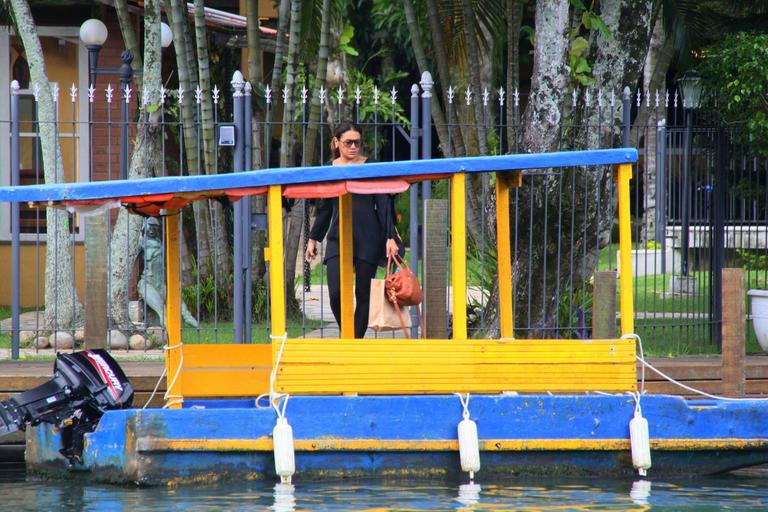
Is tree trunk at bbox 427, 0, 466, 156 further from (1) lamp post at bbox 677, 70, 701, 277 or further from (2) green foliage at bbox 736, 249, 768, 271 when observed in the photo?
(2) green foliage at bbox 736, 249, 768, 271

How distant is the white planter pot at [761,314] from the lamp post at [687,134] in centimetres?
79

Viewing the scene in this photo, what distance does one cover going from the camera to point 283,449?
799cm

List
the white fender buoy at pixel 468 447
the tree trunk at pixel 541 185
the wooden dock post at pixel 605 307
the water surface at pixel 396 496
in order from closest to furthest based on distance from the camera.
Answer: the water surface at pixel 396 496, the white fender buoy at pixel 468 447, the wooden dock post at pixel 605 307, the tree trunk at pixel 541 185

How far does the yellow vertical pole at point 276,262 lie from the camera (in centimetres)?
797

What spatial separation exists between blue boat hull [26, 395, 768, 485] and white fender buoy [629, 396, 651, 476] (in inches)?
2.3

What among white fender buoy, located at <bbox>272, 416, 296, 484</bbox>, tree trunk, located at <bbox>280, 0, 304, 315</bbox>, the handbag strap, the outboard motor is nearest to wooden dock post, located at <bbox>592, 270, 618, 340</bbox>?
the handbag strap

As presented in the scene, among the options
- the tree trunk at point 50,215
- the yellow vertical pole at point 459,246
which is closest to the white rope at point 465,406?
the yellow vertical pole at point 459,246

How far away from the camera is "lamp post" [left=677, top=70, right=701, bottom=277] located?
11961 mm

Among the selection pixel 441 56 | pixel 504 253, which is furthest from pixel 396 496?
pixel 441 56

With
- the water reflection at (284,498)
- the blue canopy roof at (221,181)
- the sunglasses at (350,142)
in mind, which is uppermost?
the sunglasses at (350,142)

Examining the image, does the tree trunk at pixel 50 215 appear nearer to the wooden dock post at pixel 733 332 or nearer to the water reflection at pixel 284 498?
the water reflection at pixel 284 498

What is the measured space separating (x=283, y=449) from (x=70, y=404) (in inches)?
56.6

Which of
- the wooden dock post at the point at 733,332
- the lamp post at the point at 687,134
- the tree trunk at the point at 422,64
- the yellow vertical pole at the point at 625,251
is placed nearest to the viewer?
the yellow vertical pole at the point at 625,251

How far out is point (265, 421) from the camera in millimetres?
8039
